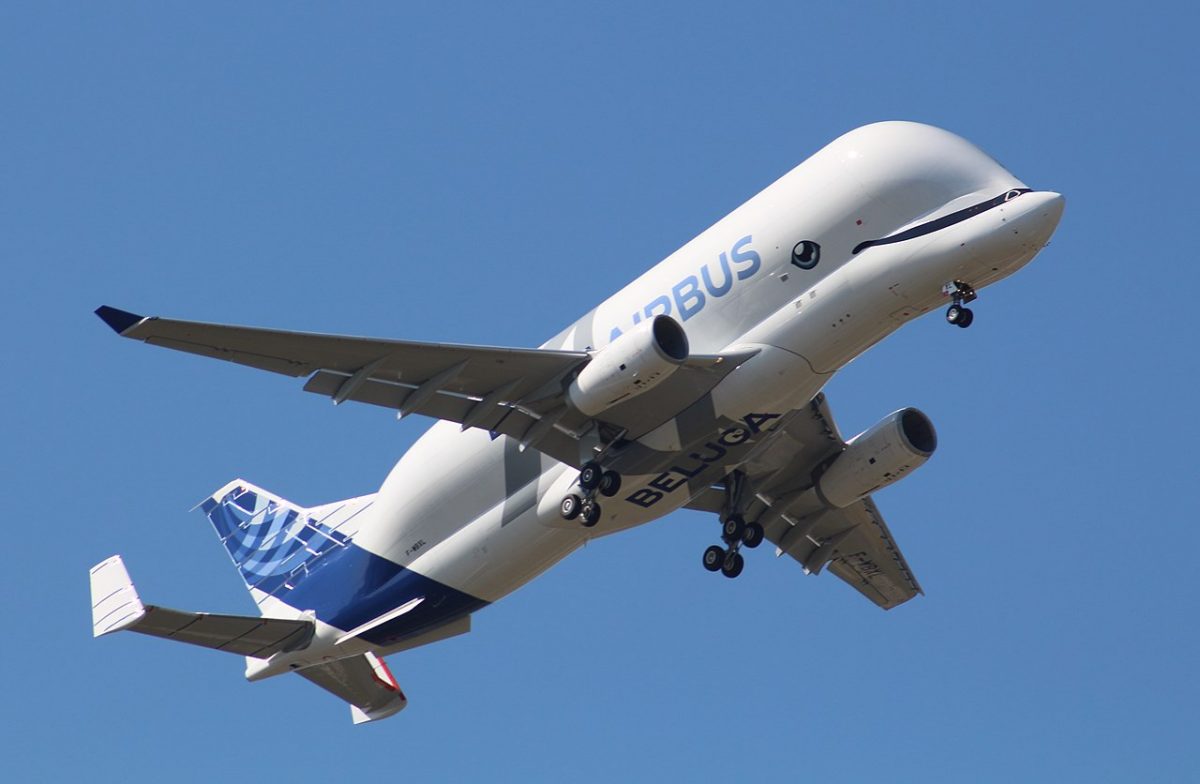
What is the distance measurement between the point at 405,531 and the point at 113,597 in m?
6.08

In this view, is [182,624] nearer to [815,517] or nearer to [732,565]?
[732,565]

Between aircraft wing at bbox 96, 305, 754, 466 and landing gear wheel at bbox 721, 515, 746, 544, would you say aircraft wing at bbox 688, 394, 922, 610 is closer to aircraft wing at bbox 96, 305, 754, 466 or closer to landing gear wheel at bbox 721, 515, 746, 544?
landing gear wheel at bbox 721, 515, 746, 544

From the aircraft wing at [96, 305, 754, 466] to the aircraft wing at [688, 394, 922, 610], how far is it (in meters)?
3.54

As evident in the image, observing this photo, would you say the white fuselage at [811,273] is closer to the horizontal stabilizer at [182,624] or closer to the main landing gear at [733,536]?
the main landing gear at [733,536]

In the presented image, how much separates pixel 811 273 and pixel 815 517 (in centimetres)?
974

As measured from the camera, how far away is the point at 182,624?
3822 cm

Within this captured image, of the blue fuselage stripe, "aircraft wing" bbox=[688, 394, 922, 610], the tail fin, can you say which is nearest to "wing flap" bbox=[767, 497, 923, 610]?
"aircraft wing" bbox=[688, 394, 922, 610]

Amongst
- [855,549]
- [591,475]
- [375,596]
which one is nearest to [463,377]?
[591,475]

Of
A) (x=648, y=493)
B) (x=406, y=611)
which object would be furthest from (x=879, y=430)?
(x=406, y=611)

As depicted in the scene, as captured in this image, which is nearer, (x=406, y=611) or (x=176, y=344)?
(x=176, y=344)

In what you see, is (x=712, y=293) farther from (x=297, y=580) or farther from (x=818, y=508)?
(x=297, y=580)

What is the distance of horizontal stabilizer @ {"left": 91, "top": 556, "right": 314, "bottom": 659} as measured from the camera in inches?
1464

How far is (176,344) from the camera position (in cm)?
3200

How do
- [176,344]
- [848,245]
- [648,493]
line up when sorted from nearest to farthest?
[176,344]
[848,245]
[648,493]
